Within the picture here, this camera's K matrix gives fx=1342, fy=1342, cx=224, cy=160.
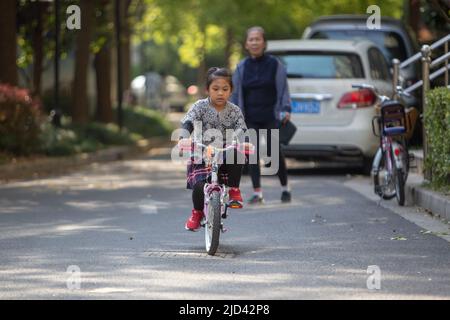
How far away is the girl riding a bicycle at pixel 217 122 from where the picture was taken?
1005 cm

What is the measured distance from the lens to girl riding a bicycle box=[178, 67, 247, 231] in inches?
396

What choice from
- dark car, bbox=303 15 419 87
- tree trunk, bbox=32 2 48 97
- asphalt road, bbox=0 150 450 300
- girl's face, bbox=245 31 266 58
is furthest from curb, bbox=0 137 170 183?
girl's face, bbox=245 31 266 58

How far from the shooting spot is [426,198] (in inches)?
513

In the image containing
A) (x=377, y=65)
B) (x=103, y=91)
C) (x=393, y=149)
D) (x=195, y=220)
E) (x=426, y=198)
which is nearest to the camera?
(x=195, y=220)

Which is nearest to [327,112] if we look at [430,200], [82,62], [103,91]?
[430,200]

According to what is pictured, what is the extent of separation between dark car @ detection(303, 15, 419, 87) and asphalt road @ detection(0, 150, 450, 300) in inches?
220

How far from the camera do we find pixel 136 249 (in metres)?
10.0

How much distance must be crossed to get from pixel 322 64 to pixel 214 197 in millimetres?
8387

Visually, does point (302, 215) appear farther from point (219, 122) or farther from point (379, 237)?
point (219, 122)

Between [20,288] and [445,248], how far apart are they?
136 inches

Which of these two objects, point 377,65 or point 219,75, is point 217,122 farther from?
point 377,65

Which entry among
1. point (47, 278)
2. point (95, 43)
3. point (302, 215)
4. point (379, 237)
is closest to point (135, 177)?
point (302, 215)

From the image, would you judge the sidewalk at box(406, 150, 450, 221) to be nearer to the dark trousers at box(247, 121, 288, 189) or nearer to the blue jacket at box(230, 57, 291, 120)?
the dark trousers at box(247, 121, 288, 189)

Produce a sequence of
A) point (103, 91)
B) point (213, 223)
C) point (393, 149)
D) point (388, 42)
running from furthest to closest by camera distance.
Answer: point (103, 91), point (388, 42), point (393, 149), point (213, 223)
